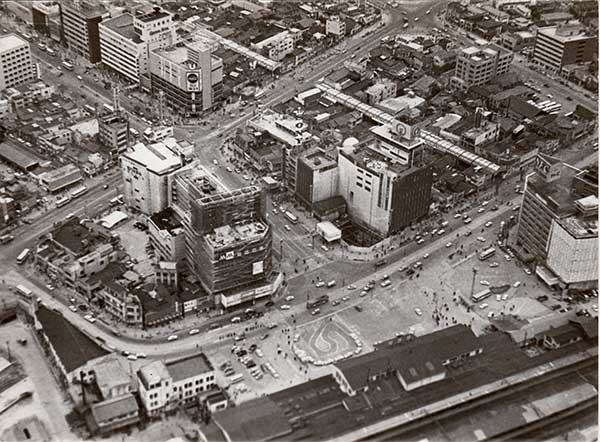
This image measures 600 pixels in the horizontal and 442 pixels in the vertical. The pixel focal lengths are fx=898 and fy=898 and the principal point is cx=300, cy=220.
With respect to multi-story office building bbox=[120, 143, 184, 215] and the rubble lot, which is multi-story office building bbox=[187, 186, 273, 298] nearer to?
multi-story office building bbox=[120, 143, 184, 215]

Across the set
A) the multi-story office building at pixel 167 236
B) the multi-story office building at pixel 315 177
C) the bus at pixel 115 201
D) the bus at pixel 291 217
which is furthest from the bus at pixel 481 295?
the bus at pixel 115 201

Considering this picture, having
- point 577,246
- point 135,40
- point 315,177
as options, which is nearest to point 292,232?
point 315,177

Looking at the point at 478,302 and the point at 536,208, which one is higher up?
the point at 536,208

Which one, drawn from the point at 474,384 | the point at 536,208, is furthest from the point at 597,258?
the point at 474,384

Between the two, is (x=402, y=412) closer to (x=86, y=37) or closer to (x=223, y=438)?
(x=223, y=438)

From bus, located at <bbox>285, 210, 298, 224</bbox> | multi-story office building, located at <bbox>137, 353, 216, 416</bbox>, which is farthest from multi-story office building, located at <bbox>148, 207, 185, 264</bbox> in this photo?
multi-story office building, located at <bbox>137, 353, 216, 416</bbox>

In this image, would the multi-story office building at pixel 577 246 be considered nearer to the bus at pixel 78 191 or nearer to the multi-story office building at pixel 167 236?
the multi-story office building at pixel 167 236

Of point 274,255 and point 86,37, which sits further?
point 86,37
